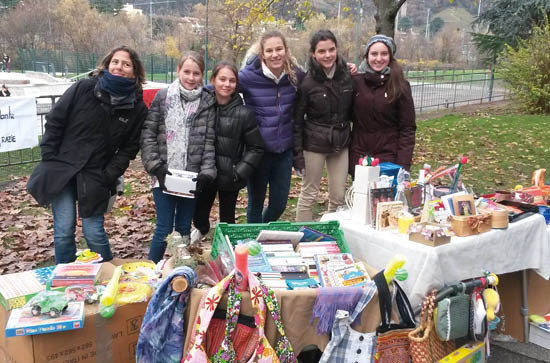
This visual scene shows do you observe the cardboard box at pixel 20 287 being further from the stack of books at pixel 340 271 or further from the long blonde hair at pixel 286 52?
the long blonde hair at pixel 286 52

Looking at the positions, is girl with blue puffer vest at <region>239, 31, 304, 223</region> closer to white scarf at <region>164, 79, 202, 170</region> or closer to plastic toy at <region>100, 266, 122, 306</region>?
white scarf at <region>164, 79, 202, 170</region>

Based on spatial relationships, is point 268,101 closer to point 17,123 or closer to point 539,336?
point 539,336

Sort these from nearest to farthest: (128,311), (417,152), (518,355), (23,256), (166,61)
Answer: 1. (128,311)
2. (518,355)
3. (23,256)
4. (417,152)
5. (166,61)

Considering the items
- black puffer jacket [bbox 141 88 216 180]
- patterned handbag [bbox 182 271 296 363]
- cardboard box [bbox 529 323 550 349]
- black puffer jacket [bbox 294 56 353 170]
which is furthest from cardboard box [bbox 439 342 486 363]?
black puffer jacket [bbox 141 88 216 180]

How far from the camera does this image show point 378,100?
408cm

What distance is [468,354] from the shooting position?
2939mm

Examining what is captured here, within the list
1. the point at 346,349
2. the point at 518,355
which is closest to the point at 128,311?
the point at 346,349

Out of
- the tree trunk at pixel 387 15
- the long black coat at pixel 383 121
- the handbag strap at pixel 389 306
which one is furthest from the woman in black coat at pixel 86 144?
the tree trunk at pixel 387 15

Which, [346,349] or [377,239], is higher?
[377,239]

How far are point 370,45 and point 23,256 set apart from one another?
3709 mm

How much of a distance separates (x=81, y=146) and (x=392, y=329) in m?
2.35

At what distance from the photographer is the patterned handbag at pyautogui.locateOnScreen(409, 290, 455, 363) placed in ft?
8.91

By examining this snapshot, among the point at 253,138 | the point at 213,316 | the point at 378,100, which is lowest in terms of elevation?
the point at 213,316

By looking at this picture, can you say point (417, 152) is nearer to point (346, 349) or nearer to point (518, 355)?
point (518, 355)
